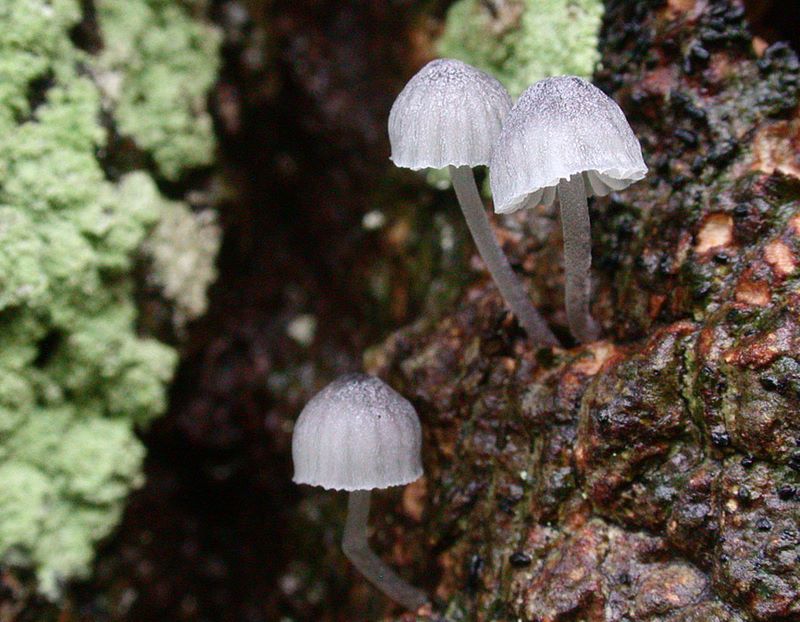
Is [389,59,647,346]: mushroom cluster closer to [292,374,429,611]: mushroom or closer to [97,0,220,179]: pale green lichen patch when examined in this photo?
[292,374,429,611]: mushroom

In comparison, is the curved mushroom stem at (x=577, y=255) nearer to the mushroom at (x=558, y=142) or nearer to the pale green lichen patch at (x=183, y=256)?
the mushroom at (x=558, y=142)

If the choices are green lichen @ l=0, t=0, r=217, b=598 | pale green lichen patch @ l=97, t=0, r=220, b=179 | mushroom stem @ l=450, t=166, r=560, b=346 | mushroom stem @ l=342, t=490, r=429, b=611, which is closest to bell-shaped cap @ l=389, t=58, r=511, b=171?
mushroom stem @ l=450, t=166, r=560, b=346

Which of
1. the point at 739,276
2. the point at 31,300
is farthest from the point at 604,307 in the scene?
the point at 31,300

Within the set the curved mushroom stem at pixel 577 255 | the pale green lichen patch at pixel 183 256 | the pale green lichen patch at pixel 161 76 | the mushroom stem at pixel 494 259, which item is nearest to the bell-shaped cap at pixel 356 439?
the mushroom stem at pixel 494 259

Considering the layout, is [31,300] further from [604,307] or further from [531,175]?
[604,307]

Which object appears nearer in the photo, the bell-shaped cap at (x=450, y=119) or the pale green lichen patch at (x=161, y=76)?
the bell-shaped cap at (x=450, y=119)

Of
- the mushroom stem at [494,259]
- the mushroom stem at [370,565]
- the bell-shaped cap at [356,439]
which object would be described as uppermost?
the mushroom stem at [494,259]
